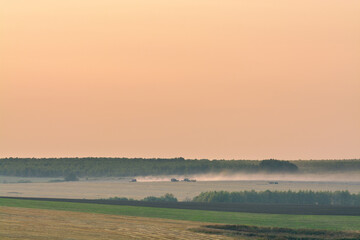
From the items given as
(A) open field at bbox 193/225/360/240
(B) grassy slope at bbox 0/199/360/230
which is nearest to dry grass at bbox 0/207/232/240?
(A) open field at bbox 193/225/360/240

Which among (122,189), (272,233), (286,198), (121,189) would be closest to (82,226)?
(272,233)

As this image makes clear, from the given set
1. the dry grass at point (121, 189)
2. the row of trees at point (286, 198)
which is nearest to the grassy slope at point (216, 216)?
the row of trees at point (286, 198)

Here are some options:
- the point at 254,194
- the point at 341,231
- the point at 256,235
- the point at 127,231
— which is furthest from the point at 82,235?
the point at 254,194

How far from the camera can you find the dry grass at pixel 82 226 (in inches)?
1977

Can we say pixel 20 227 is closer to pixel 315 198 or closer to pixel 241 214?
pixel 241 214

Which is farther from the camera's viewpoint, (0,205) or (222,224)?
(0,205)

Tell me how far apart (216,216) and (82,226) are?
17.5 m

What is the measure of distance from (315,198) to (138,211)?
35.1 meters

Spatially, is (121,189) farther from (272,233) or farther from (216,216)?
(272,233)

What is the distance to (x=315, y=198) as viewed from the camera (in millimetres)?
99500

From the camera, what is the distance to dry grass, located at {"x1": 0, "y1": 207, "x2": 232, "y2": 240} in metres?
50.2

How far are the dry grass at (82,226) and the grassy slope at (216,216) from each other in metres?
4.59

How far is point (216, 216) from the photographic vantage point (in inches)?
2753

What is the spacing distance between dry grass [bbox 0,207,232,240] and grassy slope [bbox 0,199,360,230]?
181 inches
